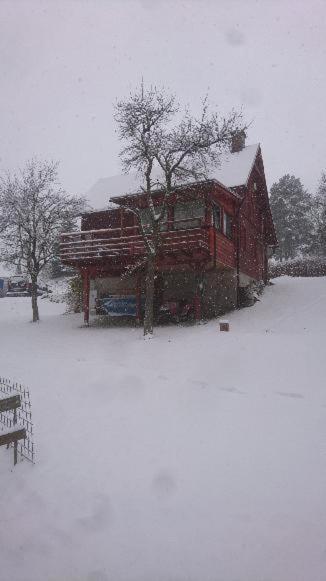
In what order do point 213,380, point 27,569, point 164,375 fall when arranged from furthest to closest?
point 164,375
point 213,380
point 27,569

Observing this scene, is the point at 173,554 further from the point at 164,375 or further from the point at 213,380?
the point at 164,375

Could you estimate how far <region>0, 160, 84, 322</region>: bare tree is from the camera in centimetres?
2114

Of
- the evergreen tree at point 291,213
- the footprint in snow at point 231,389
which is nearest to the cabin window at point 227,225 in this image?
the footprint in snow at point 231,389

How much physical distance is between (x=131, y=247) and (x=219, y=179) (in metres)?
6.75

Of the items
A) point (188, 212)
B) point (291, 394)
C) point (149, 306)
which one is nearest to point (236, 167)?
point (188, 212)

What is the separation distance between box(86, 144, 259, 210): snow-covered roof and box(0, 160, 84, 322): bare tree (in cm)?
191

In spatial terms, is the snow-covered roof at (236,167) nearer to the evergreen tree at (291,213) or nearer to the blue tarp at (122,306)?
the blue tarp at (122,306)

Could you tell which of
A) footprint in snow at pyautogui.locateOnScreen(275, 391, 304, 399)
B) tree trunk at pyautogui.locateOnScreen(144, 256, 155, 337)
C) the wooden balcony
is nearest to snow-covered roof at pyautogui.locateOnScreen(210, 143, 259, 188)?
the wooden balcony

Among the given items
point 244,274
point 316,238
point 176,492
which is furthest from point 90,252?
point 316,238

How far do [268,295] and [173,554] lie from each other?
18554 millimetres

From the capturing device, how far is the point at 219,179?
19641 millimetres

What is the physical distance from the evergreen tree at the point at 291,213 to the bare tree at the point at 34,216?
3253 centimetres

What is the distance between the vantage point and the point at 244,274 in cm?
2131

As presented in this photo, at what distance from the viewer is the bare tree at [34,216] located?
2114cm
